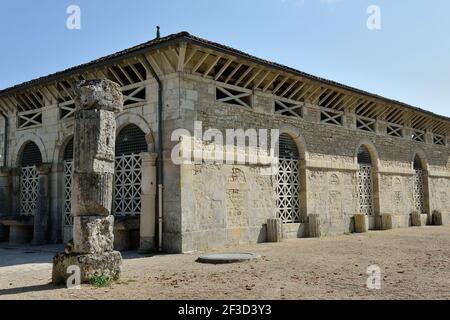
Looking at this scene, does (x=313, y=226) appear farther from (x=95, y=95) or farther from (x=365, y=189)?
(x=95, y=95)

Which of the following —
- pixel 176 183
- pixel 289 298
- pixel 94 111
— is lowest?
pixel 289 298

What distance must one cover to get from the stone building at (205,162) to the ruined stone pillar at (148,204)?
24 mm

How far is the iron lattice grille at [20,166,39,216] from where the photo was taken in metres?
13.7

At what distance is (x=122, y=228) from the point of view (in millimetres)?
10414

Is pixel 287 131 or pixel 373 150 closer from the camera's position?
pixel 287 131

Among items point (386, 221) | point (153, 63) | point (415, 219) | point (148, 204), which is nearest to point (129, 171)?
point (148, 204)

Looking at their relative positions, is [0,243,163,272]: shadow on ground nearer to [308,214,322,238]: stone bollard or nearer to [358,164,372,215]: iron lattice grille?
[308,214,322,238]: stone bollard

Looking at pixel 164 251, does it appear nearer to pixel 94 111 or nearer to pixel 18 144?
pixel 94 111

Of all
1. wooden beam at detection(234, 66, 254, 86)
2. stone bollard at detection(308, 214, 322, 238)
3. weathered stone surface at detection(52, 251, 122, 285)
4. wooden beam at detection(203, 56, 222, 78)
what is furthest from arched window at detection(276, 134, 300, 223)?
weathered stone surface at detection(52, 251, 122, 285)

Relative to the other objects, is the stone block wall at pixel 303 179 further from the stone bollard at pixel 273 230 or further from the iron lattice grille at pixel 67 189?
the iron lattice grille at pixel 67 189

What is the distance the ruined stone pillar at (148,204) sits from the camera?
1009cm

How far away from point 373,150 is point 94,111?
1212 centimetres
